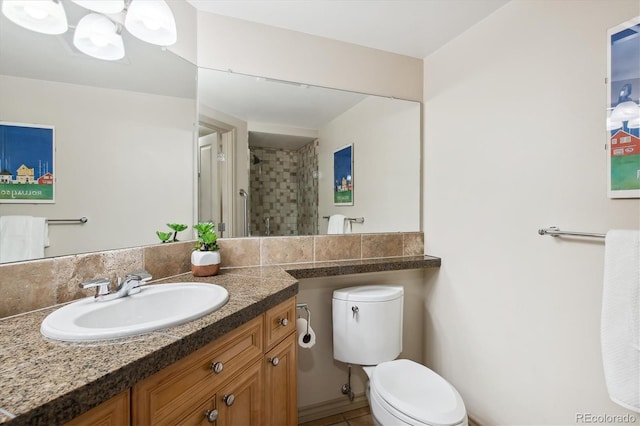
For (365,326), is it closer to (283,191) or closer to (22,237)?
(283,191)

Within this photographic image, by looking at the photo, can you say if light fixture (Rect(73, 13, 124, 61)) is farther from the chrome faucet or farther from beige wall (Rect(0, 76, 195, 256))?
the chrome faucet

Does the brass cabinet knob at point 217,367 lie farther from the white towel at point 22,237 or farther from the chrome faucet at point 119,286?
the white towel at point 22,237

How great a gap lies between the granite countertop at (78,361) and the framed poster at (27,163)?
0.38 m

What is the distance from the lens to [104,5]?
3.59 ft

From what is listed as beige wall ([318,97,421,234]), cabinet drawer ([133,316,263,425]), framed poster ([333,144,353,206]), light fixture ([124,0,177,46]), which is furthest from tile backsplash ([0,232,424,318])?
light fixture ([124,0,177,46])

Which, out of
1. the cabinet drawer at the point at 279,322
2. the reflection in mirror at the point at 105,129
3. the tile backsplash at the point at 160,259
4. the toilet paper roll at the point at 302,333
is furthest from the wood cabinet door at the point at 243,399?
the reflection in mirror at the point at 105,129

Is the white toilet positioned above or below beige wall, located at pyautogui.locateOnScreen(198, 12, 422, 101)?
below

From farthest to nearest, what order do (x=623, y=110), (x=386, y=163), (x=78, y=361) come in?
(x=386, y=163) → (x=623, y=110) → (x=78, y=361)

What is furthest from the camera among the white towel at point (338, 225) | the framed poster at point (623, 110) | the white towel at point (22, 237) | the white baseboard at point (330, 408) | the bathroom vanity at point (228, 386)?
the white towel at point (338, 225)

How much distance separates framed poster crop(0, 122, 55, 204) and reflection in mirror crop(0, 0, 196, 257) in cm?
1

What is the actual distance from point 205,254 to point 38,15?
1027 mm

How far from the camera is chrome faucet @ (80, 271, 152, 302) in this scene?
96cm

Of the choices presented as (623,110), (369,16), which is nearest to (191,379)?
(623,110)

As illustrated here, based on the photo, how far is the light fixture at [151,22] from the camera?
117 cm
